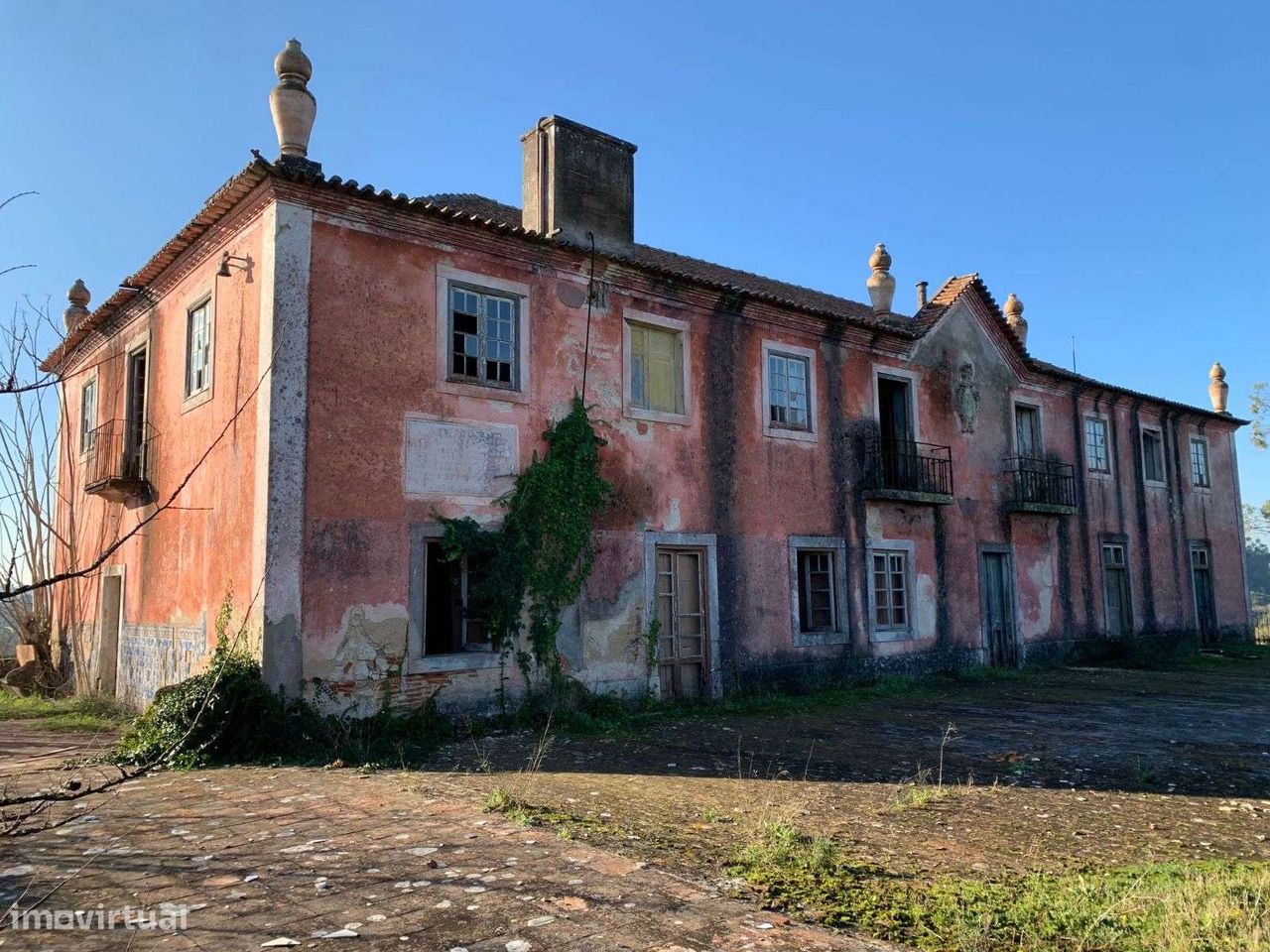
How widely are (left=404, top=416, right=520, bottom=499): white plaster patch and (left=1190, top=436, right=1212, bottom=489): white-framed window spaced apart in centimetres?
2018

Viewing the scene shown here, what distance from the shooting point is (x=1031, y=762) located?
8.28 metres

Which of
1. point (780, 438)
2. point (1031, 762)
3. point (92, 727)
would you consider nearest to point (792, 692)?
point (780, 438)

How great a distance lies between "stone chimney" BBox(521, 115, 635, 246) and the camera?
12.4 m

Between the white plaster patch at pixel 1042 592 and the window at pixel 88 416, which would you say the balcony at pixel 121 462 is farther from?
the white plaster patch at pixel 1042 592

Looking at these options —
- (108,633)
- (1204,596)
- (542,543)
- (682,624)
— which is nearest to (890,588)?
(682,624)

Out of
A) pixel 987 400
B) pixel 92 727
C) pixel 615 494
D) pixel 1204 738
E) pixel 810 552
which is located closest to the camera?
pixel 1204 738

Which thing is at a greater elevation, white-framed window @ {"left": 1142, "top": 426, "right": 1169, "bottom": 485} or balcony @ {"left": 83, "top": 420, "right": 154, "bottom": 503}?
white-framed window @ {"left": 1142, "top": 426, "right": 1169, "bottom": 485}

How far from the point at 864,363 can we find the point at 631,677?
7.09 metres

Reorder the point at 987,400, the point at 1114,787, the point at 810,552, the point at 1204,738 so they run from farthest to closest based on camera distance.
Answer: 1. the point at 987,400
2. the point at 810,552
3. the point at 1204,738
4. the point at 1114,787

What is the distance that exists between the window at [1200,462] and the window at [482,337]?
66.0 feet

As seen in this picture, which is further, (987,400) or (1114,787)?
(987,400)

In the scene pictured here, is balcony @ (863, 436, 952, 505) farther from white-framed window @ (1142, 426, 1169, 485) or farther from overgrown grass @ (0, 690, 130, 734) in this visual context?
overgrown grass @ (0, 690, 130, 734)

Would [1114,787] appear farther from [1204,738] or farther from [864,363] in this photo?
[864,363]

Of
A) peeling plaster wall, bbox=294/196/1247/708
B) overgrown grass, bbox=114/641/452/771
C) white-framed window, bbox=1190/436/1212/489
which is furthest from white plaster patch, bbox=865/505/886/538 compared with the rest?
white-framed window, bbox=1190/436/1212/489
